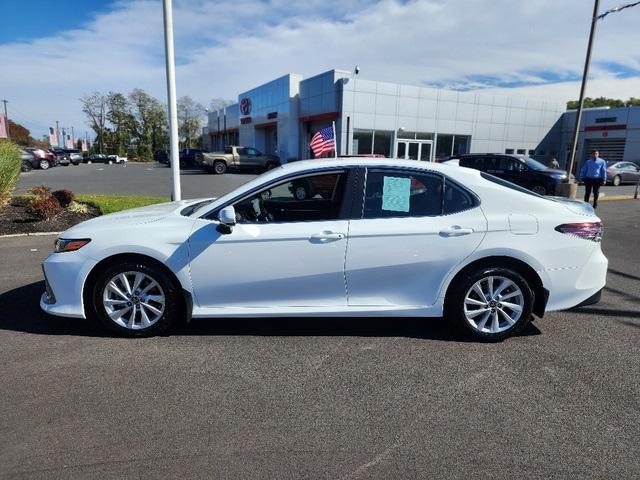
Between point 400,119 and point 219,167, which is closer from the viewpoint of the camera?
point 219,167

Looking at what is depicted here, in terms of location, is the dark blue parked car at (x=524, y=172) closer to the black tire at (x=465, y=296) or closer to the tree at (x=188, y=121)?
the black tire at (x=465, y=296)

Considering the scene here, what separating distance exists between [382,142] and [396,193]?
28.6 m

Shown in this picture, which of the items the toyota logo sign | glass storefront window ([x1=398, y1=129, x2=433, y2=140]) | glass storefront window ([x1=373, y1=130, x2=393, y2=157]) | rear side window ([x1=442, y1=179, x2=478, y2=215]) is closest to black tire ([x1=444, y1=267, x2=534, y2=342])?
rear side window ([x1=442, y1=179, x2=478, y2=215])

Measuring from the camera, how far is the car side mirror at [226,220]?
369 cm

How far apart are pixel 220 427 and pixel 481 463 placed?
5.06 ft

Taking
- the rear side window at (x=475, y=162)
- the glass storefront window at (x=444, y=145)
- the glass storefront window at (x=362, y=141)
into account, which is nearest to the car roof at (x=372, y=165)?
the rear side window at (x=475, y=162)

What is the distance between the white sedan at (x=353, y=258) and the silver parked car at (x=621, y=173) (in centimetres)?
2524

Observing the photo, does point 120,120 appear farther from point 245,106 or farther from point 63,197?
point 63,197

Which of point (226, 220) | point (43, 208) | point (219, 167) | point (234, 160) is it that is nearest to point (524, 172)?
point (43, 208)

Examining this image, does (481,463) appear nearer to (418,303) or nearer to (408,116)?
(418,303)

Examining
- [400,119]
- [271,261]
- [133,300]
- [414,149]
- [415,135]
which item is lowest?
[133,300]

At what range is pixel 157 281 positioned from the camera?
12.9 feet

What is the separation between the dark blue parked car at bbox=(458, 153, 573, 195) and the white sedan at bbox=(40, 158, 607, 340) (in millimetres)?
13181

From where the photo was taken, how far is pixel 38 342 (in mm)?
3945
